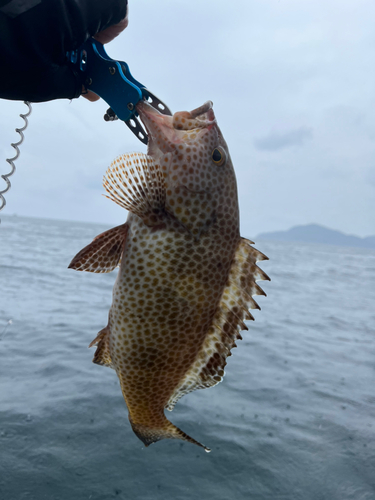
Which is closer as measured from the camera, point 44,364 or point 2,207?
point 2,207

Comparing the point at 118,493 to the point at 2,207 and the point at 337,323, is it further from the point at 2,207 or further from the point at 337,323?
the point at 337,323

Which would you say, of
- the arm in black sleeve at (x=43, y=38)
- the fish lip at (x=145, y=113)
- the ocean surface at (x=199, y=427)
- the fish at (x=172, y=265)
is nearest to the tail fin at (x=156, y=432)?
the fish at (x=172, y=265)

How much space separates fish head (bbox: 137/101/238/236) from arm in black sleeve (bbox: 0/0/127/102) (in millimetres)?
553

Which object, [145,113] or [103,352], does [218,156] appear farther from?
[103,352]

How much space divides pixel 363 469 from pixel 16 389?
6286 millimetres

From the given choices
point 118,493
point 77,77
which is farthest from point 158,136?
point 118,493

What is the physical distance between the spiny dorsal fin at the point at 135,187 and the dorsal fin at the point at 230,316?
730 mm

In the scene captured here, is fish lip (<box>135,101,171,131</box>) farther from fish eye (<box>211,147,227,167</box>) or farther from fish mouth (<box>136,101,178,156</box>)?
fish eye (<box>211,147,227,167</box>)

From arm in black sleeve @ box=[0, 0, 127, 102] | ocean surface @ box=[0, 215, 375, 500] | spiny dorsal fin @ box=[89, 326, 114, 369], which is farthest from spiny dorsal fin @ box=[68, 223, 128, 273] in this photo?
ocean surface @ box=[0, 215, 375, 500]

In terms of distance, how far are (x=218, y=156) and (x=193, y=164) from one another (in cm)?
22

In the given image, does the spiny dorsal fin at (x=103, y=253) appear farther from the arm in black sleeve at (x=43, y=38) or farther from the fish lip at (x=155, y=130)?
the arm in black sleeve at (x=43, y=38)

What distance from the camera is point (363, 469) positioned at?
6.26m

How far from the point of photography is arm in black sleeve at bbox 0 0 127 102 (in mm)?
2230

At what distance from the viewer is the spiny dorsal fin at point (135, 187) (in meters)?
2.52
